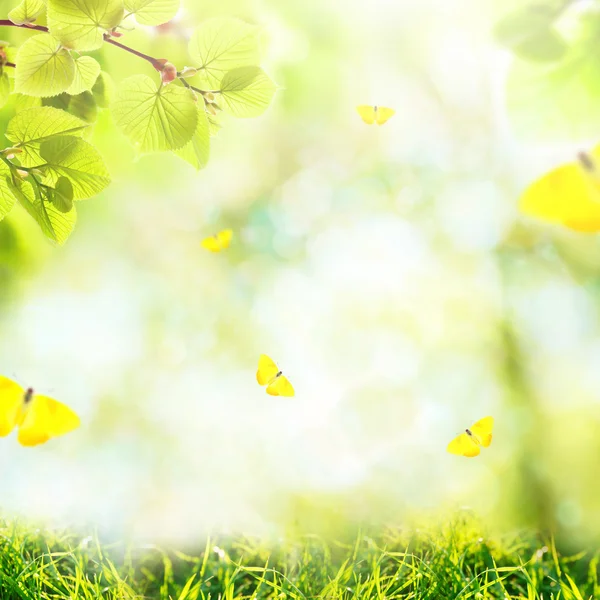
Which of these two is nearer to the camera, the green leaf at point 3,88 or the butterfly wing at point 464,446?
the green leaf at point 3,88

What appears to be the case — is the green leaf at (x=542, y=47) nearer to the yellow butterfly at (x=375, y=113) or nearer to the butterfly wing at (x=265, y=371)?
the yellow butterfly at (x=375, y=113)

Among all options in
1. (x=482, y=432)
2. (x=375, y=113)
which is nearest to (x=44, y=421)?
(x=375, y=113)

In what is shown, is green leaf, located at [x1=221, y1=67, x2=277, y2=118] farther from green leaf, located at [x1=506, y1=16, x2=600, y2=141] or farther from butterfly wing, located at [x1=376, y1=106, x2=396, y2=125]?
butterfly wing, located at [x1=376, y1=106, x2=396, y2=125]

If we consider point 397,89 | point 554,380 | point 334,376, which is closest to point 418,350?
point 334,376

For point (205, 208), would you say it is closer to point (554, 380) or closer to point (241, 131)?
point (241, 131)

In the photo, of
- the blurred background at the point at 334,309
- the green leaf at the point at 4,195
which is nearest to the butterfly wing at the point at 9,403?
the green leaf at the point at 4,195

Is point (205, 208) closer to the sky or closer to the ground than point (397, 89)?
closer to the ground
